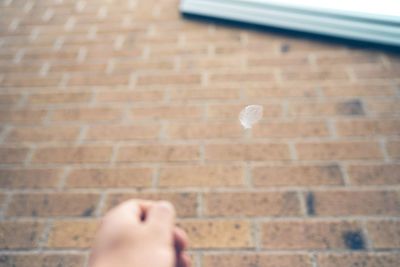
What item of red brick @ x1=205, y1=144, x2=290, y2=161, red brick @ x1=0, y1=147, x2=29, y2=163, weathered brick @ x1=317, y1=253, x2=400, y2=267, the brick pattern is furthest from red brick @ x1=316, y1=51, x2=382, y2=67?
red brick @ x1=0, y1=147, x2=29, y2=163

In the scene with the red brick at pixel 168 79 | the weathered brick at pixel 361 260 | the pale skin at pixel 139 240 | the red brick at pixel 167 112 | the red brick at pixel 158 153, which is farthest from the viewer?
the red brick at pixel 168 79

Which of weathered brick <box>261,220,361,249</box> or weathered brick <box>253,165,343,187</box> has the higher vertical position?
weathered brick <box>253,165,343,187</box>

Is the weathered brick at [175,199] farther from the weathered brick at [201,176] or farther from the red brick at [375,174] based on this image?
the red brick at [375,174]

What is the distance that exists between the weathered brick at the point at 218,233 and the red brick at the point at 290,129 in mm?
311

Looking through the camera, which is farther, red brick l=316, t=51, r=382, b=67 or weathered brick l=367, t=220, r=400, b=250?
red brick l=316, t=51, r=382, b=67

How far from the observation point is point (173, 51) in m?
1.31

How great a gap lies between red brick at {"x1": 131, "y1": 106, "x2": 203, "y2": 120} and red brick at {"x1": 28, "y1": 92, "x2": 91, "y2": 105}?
0.21m

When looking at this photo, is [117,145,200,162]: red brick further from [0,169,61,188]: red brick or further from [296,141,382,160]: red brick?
[296,141,382,160]: red brick

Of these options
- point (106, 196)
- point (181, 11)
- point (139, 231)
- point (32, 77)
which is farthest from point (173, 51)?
point (139, 231)

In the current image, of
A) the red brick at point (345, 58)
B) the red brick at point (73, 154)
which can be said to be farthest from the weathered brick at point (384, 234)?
the red brick at point (73, 154)

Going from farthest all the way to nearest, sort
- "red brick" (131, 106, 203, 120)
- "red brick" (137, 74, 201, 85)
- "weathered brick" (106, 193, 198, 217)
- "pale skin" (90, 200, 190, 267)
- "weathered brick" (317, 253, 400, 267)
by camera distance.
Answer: "red brick" (137, 74, 201, 85)
"red brick" (131, 106, 203, 120)
"weathered brick" (106, 193, 198, 217)
"weathered brick" (317, 253, 400, 267)
"pale skin" (90, 200, 190, 267)

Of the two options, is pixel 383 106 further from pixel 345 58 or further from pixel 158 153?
pixel 158 153

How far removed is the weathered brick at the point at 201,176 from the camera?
0.91 m

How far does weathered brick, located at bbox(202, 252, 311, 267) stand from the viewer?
765 mm
